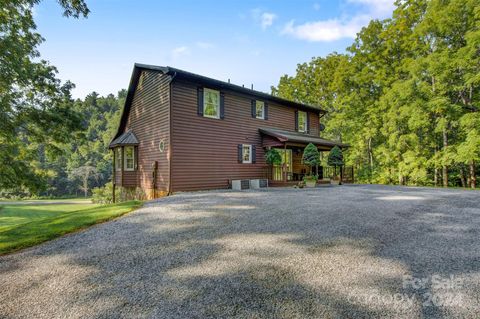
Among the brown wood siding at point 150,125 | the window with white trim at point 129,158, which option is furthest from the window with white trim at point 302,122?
the window with white trim at point 129,158

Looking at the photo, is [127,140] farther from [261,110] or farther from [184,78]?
[261,110]

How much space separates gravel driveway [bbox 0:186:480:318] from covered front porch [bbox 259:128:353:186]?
26.5ft

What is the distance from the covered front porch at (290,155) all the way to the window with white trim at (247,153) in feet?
3.51

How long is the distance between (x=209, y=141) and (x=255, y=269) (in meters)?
9.92

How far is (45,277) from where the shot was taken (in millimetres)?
3463

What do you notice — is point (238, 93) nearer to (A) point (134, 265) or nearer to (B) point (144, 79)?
(B) point (144, 79)

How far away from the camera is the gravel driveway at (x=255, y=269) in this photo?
2.63 metres

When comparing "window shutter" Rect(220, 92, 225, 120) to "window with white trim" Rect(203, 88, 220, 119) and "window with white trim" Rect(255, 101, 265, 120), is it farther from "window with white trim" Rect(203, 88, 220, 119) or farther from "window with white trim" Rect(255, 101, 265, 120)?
"window with white trim" Rect(255, 101, 265, 120)

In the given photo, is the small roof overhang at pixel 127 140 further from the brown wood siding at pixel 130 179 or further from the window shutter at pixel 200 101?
the window shutter at pixel 200 101

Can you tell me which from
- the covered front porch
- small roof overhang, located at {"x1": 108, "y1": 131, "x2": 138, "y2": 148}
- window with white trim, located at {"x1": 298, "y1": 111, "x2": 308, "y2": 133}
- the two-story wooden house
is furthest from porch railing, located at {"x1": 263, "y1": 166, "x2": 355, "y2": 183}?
small roof overhang, located at {"x1": 108, "y1": 131, "x2": 138, "y2": 148}

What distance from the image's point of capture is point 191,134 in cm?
1224

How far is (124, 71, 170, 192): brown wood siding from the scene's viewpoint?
12023 mm

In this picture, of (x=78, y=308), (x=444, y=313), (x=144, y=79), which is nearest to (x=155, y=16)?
(x=144, y=79)

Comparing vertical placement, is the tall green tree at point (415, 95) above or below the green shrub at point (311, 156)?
above
